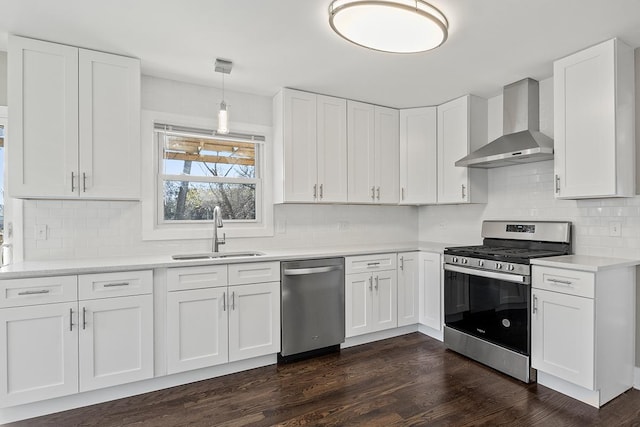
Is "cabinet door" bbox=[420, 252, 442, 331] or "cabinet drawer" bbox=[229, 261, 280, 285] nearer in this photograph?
"cabinet drawer" bbox=[229, 261, 280, 285]

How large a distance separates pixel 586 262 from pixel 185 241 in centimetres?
316

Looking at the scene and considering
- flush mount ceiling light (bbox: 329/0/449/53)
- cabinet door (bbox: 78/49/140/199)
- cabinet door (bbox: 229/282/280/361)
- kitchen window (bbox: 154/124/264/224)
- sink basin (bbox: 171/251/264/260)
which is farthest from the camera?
kitchen window (bbox: 154/124/264/224)

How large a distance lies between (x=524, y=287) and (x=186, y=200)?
2.95 m

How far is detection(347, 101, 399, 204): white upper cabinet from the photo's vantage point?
3.66m

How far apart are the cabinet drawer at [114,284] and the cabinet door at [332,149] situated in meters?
1.72

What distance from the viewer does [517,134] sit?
10.1ft

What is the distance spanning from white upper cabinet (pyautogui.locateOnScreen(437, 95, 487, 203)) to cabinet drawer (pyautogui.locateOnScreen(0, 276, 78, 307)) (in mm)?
3347

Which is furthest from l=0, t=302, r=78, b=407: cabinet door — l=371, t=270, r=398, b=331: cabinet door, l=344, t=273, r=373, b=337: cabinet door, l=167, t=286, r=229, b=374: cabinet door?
l=371, t=270, r=398, b=331: cabinet door

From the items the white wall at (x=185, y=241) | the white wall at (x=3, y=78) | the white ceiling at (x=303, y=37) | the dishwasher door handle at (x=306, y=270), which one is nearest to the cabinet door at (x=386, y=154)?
the white wall at (x=185, y=241)

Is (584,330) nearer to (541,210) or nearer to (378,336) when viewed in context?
(541,210)

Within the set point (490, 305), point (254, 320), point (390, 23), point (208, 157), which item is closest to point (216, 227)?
point (208, 157)

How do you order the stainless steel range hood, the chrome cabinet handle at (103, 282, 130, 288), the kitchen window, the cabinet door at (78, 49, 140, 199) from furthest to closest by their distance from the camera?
the kitchen window → the stainless steel range hood → the cabinet door at (78, 49, 140, 199) → the chrome cabinet handle at (103, 282, 130, 288)

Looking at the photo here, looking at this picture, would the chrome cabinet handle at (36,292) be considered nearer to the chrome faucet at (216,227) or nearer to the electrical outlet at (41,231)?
the electrical outlet at (41,231)

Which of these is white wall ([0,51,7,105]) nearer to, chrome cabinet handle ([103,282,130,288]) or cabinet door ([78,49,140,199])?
cabinet door ([78,49,140,199])
